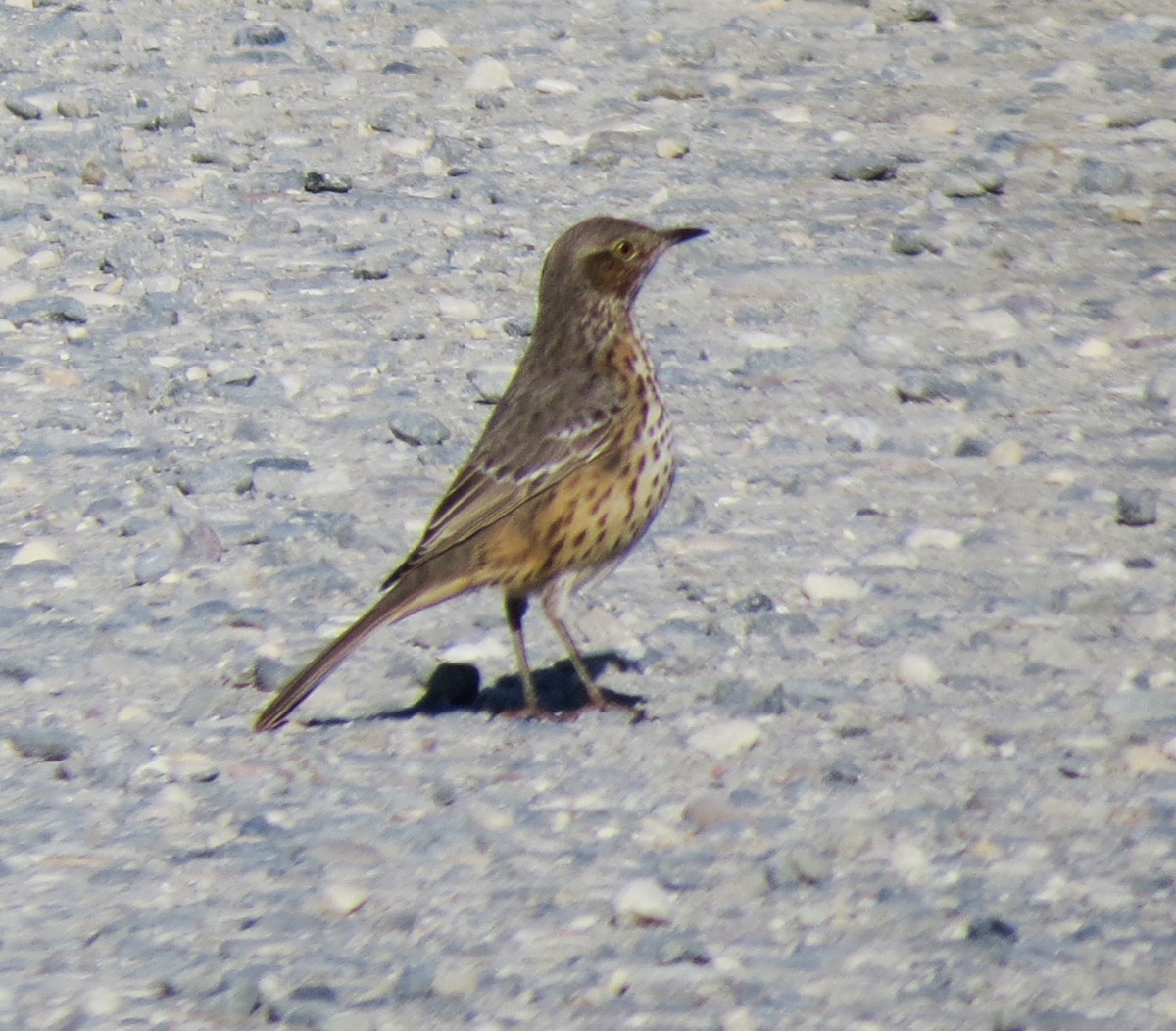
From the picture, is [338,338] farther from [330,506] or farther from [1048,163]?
[1048,163]

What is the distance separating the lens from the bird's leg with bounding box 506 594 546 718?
6.27 metres

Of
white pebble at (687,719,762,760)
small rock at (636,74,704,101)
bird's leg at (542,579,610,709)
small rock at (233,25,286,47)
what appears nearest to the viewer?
white pebble at (687,719,762,760)

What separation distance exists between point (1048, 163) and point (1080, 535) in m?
3.64

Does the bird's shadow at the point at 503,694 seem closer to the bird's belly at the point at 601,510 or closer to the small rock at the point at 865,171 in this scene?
the bird's belly at the point at 601,510

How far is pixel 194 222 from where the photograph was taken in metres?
9.91

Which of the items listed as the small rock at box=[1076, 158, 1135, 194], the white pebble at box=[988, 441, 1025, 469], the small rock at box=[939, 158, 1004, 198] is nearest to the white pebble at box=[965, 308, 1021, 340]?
the white pebble at box=[988, 441, 1025, 469]

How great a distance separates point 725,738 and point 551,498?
2.91 ft

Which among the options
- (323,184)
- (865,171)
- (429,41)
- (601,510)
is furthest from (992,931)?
(429,41)

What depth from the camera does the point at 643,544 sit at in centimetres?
736

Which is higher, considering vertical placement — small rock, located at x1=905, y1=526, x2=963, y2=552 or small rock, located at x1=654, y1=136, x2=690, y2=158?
small rock, located at x1=654, y1=136, x2=690, y2=158

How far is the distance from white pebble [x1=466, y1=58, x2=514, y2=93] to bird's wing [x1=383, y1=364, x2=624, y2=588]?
5120 millimetres

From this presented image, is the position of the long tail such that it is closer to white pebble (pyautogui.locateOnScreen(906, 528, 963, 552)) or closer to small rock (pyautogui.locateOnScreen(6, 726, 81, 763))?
small rock (pyautogui.locateOnScreen(6, 726, 81, 763))

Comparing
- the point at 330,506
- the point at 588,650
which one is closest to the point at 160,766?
the point at 588,650

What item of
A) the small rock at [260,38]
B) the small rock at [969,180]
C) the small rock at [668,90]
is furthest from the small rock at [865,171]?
the small rock at [260,38]
